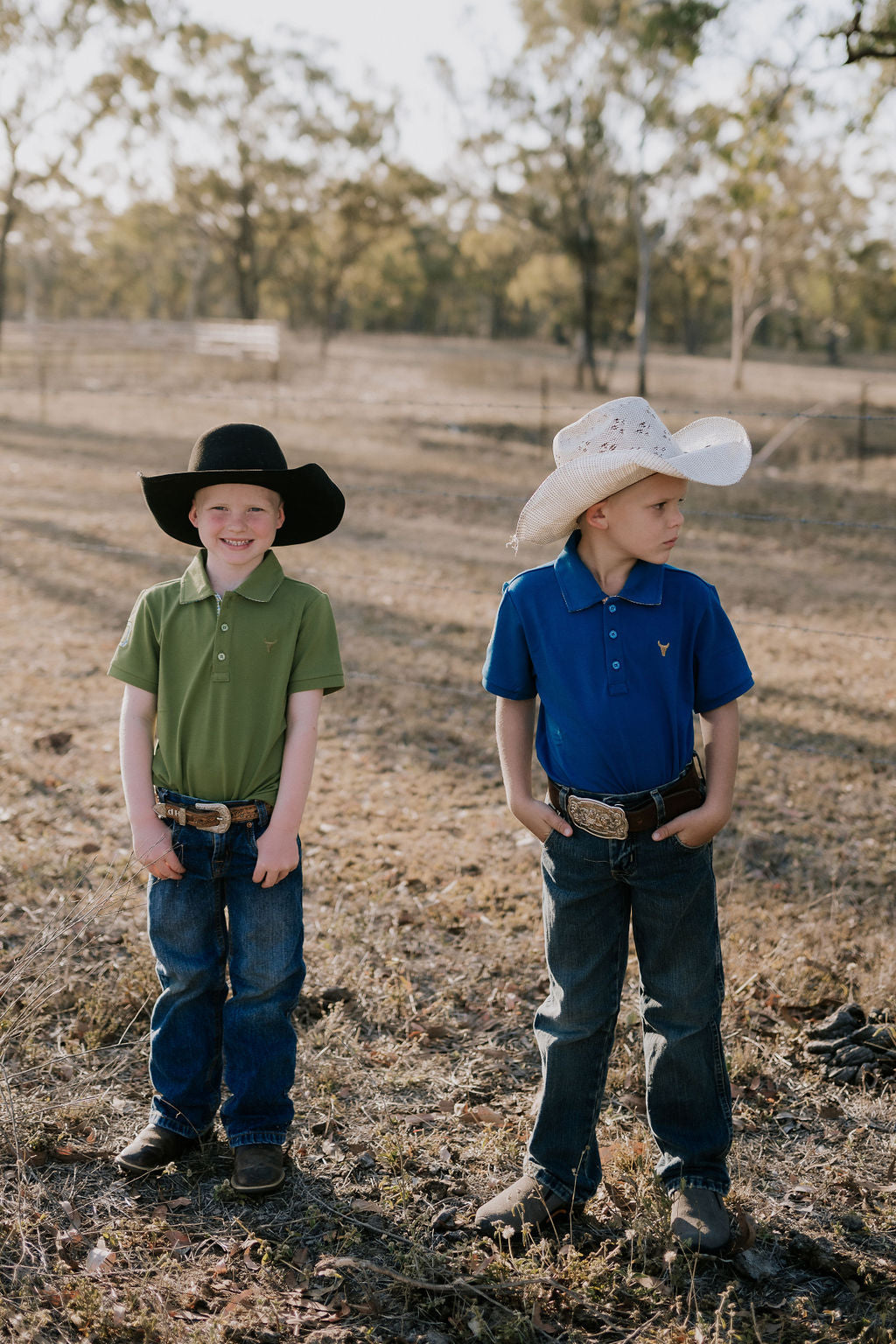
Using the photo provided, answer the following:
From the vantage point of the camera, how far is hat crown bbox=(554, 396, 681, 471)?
226cm

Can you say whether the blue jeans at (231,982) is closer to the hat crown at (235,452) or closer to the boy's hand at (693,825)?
the hat crown at (235,452)

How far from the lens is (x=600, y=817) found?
2.27 m

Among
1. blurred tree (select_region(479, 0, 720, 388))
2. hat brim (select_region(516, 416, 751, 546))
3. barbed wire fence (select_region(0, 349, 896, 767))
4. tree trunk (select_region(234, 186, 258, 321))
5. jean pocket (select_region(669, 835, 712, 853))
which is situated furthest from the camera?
tree trunk (select_region(234, 186, 258, 321))

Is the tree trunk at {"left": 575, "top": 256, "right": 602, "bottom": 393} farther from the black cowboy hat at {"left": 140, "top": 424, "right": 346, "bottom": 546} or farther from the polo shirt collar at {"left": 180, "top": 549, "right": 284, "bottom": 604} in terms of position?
the polo shirt collar at {"left": 180, "top": 549, "right": 284, "bottom": 604}

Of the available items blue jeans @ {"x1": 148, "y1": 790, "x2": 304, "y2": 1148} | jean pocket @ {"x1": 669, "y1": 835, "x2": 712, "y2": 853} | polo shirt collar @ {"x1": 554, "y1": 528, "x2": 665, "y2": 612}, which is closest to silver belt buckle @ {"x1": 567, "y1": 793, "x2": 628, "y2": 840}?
jean pocket @ {"x1": 669, "y1": 835, "x2": 712, "y2": 853}

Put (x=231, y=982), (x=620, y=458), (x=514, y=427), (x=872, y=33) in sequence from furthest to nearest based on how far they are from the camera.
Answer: (x=514, y=427) → (x=872, y=33) → (x=231, y=982) → (x=620, y=458)

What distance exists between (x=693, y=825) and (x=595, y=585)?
536mm

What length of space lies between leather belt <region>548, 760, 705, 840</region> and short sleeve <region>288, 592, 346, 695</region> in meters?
0.61

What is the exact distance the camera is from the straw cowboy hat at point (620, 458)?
2217 millimetres

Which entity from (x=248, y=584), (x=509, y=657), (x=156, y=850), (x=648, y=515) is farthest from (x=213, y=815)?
(x=648, y=515)

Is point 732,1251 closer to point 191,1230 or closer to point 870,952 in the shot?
point 191,1230

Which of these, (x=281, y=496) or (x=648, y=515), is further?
(x=281, y=496)

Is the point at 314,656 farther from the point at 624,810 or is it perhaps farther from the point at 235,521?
the point at 624,810

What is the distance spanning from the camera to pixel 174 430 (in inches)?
759
